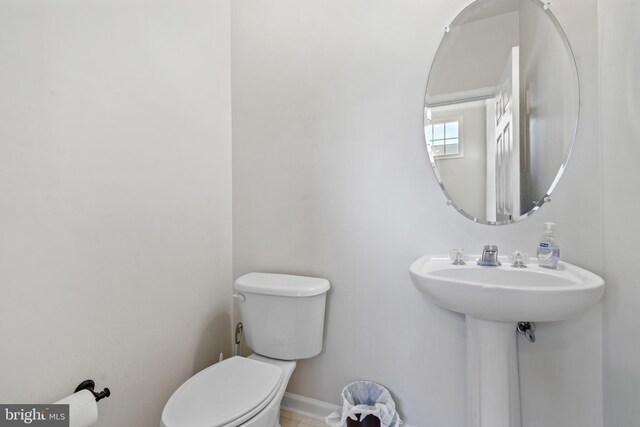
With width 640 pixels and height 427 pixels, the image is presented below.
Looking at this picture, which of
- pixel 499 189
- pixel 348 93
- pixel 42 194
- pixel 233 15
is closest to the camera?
pixel 42 194

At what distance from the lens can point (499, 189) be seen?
3.68ft

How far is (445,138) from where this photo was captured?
1.18 m

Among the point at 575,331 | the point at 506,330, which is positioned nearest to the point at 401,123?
the point at 506,330

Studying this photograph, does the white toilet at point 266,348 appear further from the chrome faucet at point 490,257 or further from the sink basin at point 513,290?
the chrome faucet at point 490,257

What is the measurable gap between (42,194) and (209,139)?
751 millimetres

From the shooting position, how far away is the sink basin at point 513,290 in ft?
2.48

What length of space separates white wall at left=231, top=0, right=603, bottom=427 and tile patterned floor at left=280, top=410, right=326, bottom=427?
0.11 metres

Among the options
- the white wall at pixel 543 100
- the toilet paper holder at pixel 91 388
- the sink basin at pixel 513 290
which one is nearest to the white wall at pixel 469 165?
the white wall at pixel 543 100

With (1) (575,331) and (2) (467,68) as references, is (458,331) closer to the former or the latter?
(1) (575,331)

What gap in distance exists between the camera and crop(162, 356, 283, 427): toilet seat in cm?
83

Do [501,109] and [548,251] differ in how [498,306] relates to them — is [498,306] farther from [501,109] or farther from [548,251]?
[501,109]

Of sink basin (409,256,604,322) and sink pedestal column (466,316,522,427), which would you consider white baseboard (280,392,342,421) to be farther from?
sink basin (409,256,604,322)

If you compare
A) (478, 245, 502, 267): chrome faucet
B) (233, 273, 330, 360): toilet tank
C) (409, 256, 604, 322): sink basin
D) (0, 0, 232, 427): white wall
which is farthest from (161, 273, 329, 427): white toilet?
(478, 245, 502, 267): chrome faucet

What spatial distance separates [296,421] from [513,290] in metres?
1.20
